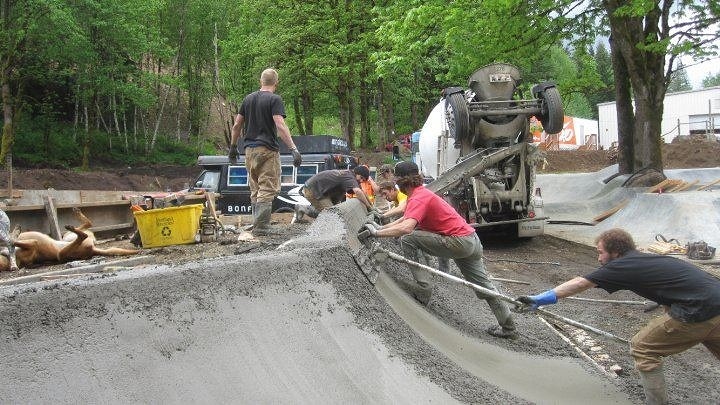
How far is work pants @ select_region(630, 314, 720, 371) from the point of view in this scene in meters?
4.70

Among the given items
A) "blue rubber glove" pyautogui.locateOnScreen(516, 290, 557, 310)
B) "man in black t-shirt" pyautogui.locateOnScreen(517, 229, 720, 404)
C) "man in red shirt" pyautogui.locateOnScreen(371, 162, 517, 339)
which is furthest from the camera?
"man in red shirt" pyautogui.locateOnScreen(371, 162, 517, 339)

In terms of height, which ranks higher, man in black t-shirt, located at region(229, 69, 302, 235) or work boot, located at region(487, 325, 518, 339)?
man in black t-shirt, located at region(229, 69, 302, 235)

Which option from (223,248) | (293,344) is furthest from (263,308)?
(223,248)

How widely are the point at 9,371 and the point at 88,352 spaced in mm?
337

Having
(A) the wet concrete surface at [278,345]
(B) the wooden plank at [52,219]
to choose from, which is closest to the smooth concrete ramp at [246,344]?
(A) the wet concrete surface at [278,345]

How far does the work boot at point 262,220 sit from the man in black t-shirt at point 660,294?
150 inches

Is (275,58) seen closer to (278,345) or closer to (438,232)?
(438,232)

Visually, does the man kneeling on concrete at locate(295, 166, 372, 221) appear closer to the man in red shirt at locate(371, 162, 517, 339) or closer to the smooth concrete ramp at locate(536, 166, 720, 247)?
the man in red shirt at locate(371, 162, 517, 339)

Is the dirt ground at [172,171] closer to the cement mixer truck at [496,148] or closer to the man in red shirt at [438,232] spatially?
the cement mixer truck at [496,148]

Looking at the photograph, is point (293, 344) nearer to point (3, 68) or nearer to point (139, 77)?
point (3, 68)

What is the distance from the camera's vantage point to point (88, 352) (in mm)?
2852

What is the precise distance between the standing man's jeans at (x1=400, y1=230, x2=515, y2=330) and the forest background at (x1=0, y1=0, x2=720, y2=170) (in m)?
9.99

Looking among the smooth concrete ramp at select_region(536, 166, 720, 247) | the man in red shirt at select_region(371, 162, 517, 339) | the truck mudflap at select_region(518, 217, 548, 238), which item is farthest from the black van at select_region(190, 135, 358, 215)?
the man in red shirt at select_region(371, 162, 517, 339)

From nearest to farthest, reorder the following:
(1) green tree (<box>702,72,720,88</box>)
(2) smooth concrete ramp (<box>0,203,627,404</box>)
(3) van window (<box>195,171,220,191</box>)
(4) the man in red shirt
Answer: (2) smooth concrete ramp (<box>0,203,627,404</box>) < (4) the man in red shirt < (3) van window (<box>195,171,220,191</box>) < (1) green tree (<box>702,72,720,88</box>)
